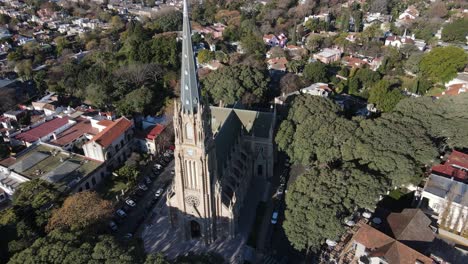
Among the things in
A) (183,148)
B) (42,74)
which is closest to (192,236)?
(183,148)

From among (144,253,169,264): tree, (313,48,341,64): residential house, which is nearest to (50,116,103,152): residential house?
(144,253,169,264): tree

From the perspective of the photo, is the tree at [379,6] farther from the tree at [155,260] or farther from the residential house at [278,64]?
the tree at [155,260]

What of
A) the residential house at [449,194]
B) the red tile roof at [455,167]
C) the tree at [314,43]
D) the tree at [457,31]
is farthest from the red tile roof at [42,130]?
the tree at [457,31]

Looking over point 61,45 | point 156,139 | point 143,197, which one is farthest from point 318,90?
point 61,45

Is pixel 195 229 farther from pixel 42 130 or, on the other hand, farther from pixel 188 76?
pixel 42 130

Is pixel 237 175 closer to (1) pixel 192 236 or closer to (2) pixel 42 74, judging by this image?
(1) pixel 192 236

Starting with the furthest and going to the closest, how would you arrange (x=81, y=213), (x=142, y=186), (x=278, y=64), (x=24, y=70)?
(x=24, y=70)
(x=278, y=64)
(x=142, y=186)
(x=81, y=213)

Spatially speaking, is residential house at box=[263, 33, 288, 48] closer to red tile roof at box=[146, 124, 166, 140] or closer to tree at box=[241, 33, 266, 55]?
tree at box=[241, 33, 266, 55]
